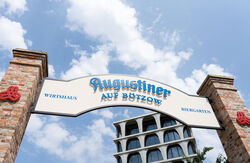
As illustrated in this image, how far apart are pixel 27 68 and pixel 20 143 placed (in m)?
2.61

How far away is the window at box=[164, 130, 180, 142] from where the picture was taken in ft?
115

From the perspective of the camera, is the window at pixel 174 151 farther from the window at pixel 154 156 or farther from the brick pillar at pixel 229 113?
the brick pillar at pixel 229 113

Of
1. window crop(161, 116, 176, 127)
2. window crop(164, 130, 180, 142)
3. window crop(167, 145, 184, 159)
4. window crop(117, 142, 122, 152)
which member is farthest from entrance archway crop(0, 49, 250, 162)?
window crop(117, 142, 122, 152)

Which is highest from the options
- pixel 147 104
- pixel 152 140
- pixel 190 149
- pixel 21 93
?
pixel 152 140

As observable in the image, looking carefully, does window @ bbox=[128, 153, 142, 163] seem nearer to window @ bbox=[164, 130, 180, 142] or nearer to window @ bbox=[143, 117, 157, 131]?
window @ bbox=[143, 117, 157, 131]

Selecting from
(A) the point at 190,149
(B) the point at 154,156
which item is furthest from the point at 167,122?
(B) the point at 154,156

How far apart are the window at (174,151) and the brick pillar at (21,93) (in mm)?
32037

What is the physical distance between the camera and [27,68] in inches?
252

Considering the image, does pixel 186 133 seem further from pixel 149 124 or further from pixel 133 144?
pixel 133 144

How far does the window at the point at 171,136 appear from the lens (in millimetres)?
35062

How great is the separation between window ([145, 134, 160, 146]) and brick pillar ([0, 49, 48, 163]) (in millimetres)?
32621

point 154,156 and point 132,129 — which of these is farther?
point 132,129

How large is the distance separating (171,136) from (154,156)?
524 cm

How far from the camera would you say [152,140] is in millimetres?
36219
